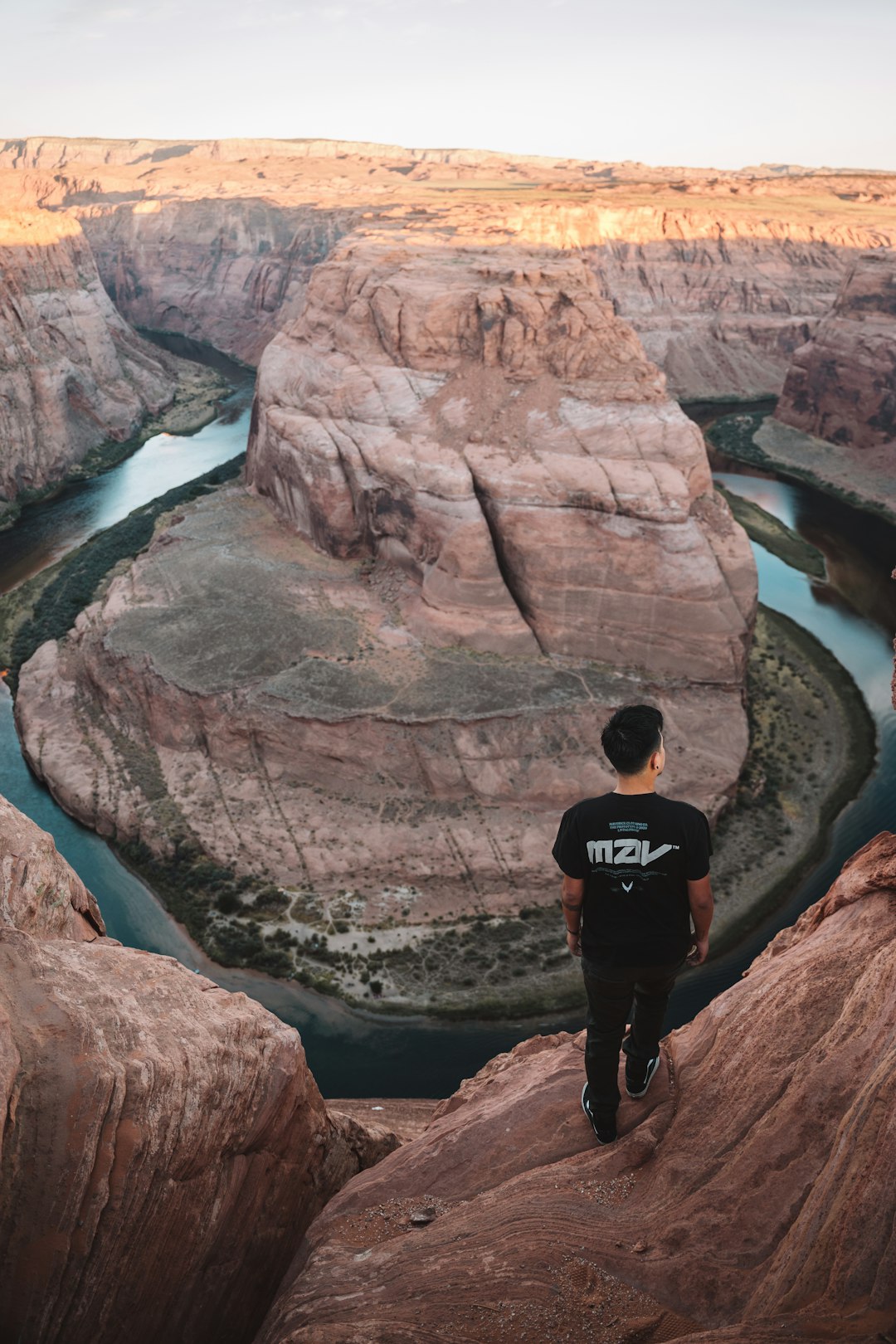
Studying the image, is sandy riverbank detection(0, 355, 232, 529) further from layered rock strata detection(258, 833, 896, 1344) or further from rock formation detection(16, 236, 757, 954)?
layered rock strata detection(258, 833, 896, 1344)

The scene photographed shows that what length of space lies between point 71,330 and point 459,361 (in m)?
52.6

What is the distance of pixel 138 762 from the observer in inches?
1336

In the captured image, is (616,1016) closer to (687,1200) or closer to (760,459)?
(687,1200)

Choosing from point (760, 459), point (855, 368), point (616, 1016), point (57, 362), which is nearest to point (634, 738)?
point (616, 1016)

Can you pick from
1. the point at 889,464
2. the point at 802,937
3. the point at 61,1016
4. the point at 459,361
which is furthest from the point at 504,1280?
the point at 889,464

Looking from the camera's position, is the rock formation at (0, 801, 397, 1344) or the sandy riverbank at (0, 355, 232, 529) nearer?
the rock formation at (0, 801, 397, 1344)

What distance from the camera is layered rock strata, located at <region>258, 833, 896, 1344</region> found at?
6.88 metres

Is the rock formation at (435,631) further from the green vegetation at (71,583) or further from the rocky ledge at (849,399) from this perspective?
the rocky ledge at (849,399)

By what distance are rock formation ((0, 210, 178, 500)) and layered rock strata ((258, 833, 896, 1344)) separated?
63914 mm

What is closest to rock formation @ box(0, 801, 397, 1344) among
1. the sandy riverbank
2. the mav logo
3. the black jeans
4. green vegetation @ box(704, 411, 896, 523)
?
the black jeans

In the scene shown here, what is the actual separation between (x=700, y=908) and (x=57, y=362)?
76995 millimetres

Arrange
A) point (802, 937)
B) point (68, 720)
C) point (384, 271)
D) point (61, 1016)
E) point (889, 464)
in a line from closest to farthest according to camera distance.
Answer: point (61, 1016), point (802, 937), point (68, 720), point (384, 271), point (889, 464)

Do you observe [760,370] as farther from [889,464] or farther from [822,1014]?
[822,1014]

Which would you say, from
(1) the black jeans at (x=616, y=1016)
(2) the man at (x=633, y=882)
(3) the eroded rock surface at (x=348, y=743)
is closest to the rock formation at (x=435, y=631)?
(3) the eroded rock surface at (x=348, y=743)
